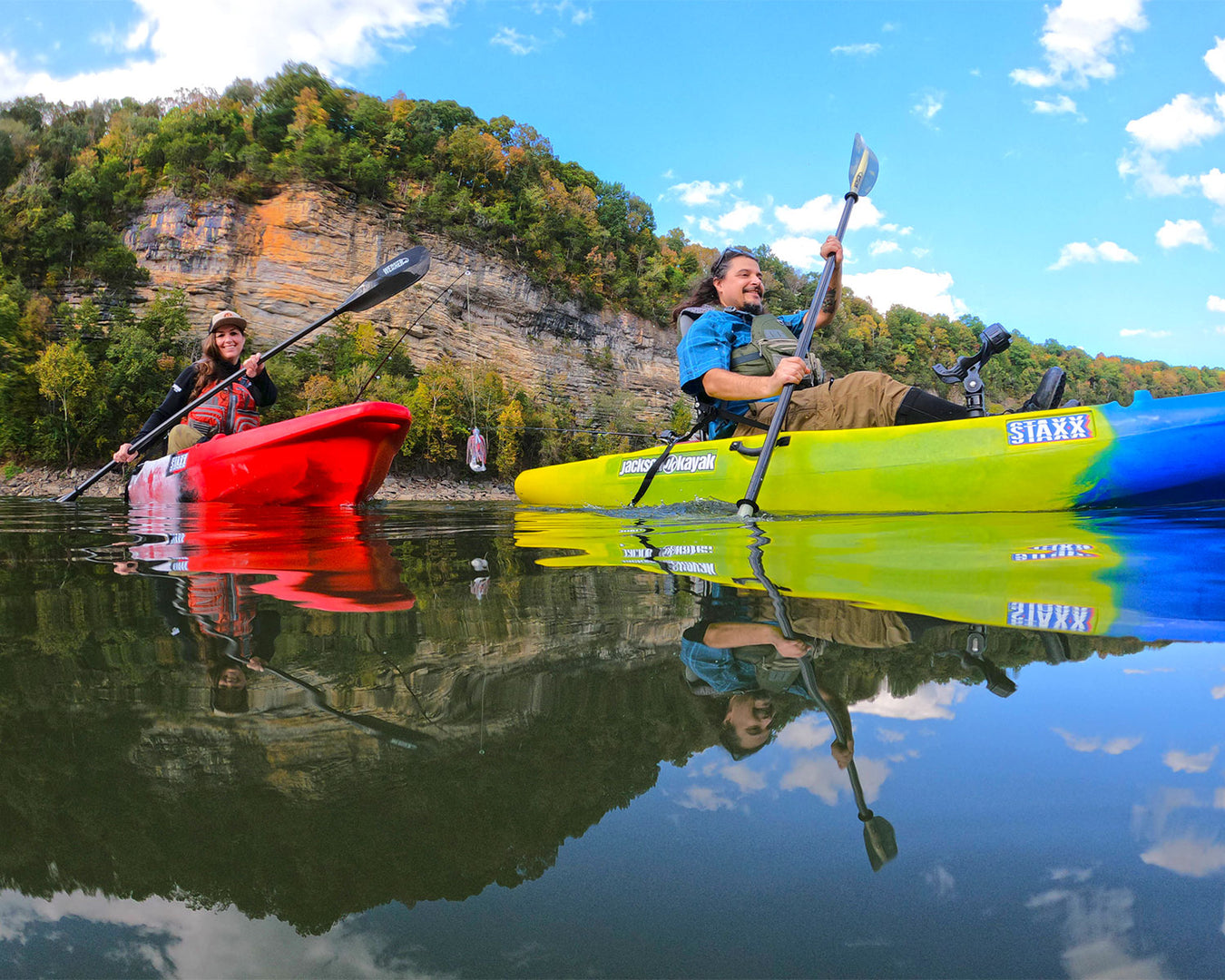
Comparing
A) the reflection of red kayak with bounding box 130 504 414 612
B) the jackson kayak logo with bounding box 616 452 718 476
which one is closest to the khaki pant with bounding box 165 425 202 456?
the reflection of red kayak with bounding box 130 504 414 612

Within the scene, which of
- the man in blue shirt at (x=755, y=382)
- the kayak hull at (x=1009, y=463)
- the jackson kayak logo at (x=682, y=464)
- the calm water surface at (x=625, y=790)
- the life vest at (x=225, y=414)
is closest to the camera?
the calm water surface at (x=625, y=790)

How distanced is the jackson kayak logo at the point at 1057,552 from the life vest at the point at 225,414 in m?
6.22

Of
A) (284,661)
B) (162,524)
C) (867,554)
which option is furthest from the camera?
(162,524)

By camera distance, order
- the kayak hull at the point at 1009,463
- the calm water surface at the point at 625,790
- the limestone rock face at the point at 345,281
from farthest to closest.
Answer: the limestone rock face at the point at 345,281
the kayak hull at the point at 1009,463
the calm water surface at the point at 625,790

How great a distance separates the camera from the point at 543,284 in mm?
24766

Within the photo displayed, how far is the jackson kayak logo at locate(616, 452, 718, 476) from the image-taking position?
4461 mm

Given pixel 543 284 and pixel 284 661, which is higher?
pixel 543 284

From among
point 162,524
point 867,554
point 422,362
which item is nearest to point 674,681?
point 867,554

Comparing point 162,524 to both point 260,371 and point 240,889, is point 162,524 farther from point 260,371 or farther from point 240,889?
point 240,889

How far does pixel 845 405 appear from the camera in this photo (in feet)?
14.2

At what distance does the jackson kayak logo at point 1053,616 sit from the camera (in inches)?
43.3

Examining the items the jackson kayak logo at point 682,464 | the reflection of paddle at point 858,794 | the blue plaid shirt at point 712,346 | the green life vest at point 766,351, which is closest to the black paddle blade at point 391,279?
the jackson kayak logo at point 682,464

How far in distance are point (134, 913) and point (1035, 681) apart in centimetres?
89

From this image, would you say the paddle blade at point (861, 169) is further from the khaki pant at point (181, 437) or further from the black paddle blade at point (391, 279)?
the khaki pant at point (181, 437)
